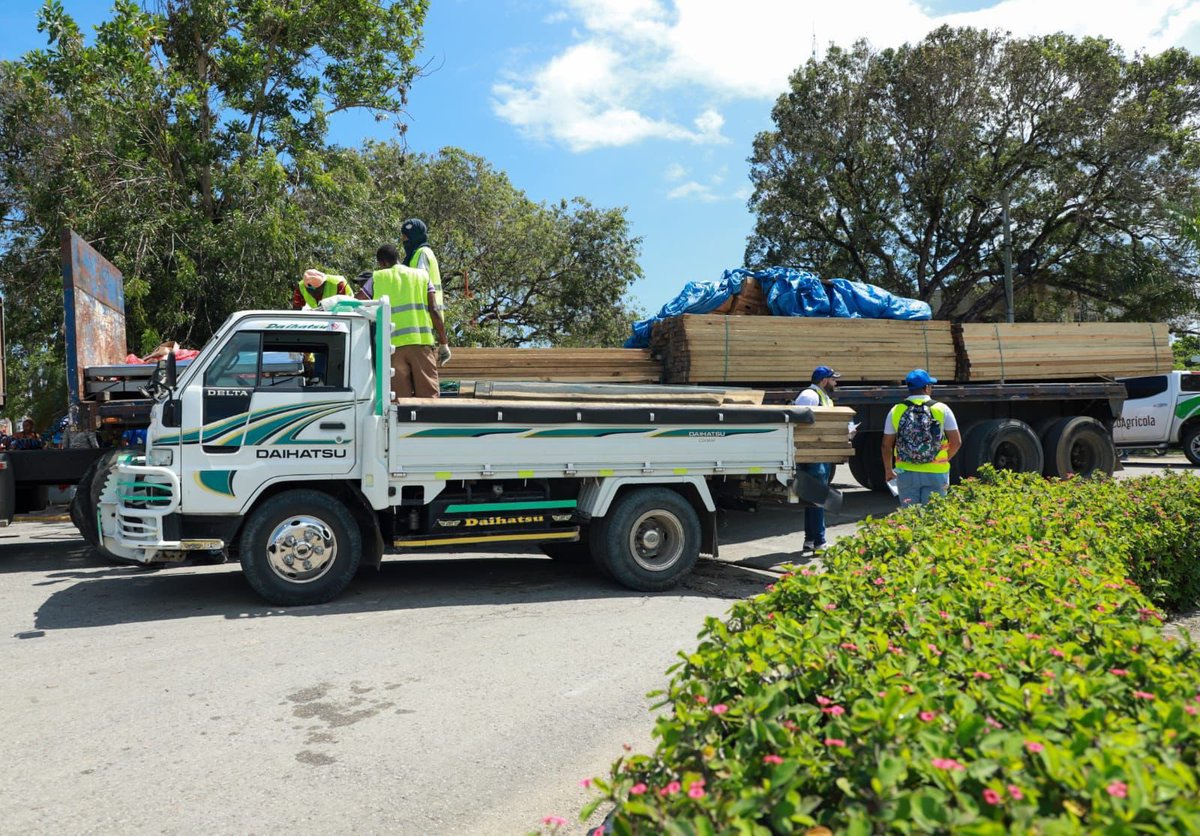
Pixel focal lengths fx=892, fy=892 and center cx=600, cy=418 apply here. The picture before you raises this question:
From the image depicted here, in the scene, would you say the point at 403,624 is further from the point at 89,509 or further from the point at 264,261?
the point at 264,261

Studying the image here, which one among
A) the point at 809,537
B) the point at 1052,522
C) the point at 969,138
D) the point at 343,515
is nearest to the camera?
the point at 1052,522

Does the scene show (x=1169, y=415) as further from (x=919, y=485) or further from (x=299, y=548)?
(x=299, y=548)

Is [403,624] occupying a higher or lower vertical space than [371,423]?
lower

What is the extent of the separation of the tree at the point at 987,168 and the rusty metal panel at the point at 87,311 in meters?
19.8

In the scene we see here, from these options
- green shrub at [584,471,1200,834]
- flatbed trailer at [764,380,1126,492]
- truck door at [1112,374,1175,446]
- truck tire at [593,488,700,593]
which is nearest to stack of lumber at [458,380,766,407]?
truck tire at [593,488,700,593]

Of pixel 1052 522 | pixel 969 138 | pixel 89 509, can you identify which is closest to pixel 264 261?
pixel 89 509

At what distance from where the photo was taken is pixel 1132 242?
24562 millimetres

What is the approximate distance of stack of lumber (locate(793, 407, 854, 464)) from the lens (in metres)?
8.04

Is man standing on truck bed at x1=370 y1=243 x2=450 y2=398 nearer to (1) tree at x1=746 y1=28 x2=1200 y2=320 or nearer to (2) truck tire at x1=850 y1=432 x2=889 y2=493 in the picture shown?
(2) truck tire at x1=850 y1=432 x2=889 y2=493

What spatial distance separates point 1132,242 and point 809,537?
68.1ft

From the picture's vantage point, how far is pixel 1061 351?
479 inches

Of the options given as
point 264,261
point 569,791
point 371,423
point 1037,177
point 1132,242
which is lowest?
point 569,791

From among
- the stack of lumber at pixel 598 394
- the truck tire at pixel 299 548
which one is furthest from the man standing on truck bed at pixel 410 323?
the truck tire at pixel 299 548

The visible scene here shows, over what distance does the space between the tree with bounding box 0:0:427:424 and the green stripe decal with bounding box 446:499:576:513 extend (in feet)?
26.5
